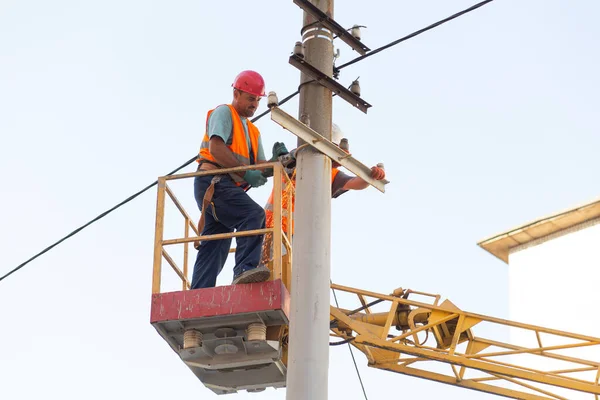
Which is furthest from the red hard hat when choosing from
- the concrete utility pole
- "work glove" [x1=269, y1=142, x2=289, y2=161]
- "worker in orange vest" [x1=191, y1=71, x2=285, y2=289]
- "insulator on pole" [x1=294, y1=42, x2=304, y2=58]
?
"insulator on pole" [x1=294, y1=42, x2=304, y2=58]

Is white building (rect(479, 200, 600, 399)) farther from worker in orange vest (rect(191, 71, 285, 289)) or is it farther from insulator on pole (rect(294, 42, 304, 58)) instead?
insulator on pole (rect(294, 42, 304, 58))

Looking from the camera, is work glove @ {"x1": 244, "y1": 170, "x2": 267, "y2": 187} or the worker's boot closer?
the worker's boot

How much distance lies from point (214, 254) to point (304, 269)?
2.52 meters

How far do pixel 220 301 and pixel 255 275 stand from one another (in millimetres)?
402

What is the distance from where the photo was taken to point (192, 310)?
35.7ft

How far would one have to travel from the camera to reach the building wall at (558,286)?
2636cm

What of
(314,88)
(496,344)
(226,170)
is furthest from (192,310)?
(496,344)

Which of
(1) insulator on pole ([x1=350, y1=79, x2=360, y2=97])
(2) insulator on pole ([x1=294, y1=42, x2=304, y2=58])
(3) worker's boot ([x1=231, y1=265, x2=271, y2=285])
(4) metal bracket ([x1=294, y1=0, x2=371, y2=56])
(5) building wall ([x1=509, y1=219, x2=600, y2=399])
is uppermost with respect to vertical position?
(5) building wall ([x1=509, y1=219, x2=600, y2=399])

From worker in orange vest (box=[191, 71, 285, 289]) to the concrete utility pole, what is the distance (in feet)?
5.25

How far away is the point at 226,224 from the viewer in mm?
11711

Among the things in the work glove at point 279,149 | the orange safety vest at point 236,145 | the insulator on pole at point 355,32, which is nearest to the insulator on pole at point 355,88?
the insulator on pole at point 355,32

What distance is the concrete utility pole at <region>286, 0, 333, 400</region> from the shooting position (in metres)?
8.99

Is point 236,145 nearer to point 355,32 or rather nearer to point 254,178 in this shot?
point 254,178

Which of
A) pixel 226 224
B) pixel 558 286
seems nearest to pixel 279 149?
pixel 226 224
